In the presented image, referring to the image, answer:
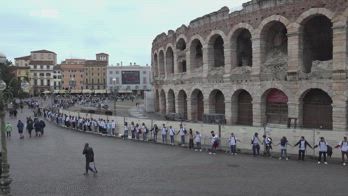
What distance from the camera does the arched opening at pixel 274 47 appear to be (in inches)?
1247

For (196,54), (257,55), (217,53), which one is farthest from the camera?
(196,54)

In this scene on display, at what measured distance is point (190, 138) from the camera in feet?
83.0

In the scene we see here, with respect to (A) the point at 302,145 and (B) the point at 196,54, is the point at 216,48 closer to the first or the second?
(B) the point at 196,54

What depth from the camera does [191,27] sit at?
40.8m

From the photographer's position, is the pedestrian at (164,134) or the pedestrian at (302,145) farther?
the pedestrian at (164,134)

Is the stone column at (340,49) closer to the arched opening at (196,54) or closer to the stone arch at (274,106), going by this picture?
the stone arch at (274,106)

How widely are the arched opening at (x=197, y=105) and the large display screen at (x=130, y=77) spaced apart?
85306 mm

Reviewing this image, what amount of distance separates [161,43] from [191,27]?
9.78m

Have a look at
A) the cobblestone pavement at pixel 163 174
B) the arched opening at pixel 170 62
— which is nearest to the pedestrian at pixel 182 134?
the cobblestone pavement at pixel 163 174

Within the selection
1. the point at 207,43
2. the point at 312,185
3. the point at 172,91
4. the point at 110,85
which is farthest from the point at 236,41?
the point at 110,85

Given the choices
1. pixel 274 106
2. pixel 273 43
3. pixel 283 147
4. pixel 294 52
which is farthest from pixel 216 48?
pixel 283 147

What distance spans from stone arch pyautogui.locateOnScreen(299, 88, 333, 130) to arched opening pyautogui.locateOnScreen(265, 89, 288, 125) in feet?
5.63

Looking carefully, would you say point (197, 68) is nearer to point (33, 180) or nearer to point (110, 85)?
point (33, 180)

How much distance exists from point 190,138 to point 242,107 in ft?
37.9
